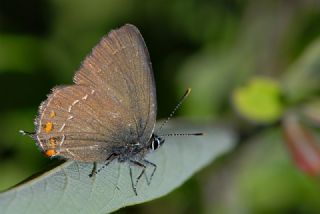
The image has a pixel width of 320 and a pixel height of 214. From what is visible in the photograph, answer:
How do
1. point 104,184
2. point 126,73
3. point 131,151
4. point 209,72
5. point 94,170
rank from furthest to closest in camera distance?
point 209,72, point 131,151, point 126,73, point 94,170, point 104,184

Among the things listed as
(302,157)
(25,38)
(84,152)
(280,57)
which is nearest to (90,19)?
(25,38)

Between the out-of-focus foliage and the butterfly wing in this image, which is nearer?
the butterfly wing

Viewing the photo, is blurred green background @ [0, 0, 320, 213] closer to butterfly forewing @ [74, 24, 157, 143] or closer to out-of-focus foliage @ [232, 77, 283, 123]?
out-of-focus foliage @ [232, 77, 283, 123]

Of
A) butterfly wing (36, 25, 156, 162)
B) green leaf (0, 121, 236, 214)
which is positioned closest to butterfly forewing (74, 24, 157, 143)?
butterfly wing (36, 25, 156, 162)

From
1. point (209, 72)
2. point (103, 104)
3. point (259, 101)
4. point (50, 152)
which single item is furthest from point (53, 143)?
point (209, 72)

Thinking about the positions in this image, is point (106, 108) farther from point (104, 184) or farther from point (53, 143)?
point (104, 184)

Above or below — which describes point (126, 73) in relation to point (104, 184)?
above
